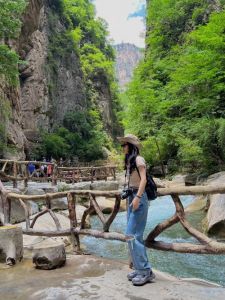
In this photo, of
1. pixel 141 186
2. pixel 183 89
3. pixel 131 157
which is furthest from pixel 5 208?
pixel 183 89

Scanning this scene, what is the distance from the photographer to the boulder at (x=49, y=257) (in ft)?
15.8

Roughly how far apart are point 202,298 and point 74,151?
34.0 m

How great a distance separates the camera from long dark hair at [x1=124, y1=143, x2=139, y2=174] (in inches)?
156

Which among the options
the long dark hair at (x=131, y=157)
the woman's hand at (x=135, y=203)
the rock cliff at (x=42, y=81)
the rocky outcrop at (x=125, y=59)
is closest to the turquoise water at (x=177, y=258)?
the woman's hand at (x=135, y=203)

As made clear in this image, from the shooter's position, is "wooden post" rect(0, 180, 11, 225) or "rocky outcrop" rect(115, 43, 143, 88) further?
"rocky outcrop" rect(115, 43, 143, 88)

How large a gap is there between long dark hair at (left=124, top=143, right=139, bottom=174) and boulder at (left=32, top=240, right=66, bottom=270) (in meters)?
1.73

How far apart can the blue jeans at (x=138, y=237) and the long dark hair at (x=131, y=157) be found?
0.34 m

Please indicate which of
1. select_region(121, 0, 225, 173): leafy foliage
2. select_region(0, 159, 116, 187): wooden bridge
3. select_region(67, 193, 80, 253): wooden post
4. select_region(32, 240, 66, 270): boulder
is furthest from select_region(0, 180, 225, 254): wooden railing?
select_region(121, 0, 225, 173): leafy foliage

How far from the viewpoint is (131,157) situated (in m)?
3.97

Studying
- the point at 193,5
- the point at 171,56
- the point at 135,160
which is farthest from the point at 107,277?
the point at 193,5

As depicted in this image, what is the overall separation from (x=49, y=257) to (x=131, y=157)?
6.41 ft

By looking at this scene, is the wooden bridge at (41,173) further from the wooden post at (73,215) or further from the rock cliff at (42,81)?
the wooden post at (73,215)

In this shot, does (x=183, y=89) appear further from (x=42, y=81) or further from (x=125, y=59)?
(x=125, y=59)

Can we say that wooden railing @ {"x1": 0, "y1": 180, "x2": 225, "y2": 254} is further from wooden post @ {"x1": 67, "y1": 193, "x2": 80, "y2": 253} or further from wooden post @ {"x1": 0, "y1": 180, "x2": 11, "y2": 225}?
wooden post @ {"x1": 0, "y1": 180, "x2": 11, "y2": 225}
